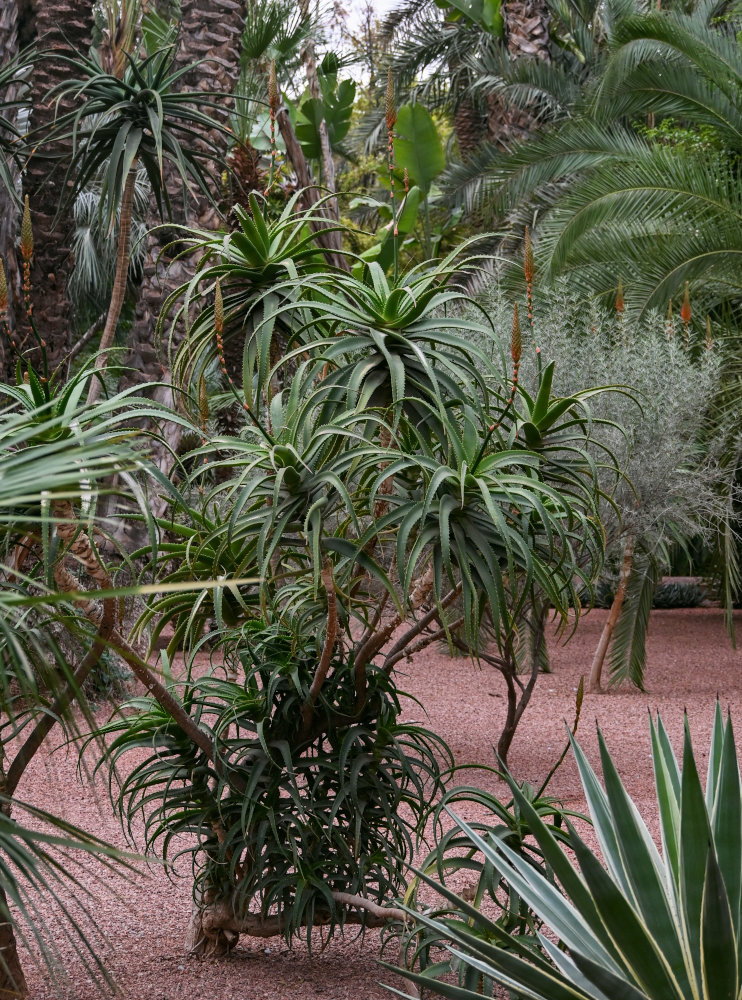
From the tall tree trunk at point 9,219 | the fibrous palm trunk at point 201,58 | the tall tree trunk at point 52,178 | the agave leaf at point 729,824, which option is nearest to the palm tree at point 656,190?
the fibrous palm trunk at point 201,58

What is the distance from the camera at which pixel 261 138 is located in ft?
48.7

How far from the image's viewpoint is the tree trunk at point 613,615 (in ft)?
29.8

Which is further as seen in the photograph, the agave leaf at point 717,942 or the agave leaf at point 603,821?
the agave leaf at point 603,821

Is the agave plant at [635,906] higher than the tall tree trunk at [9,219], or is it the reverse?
the tall tree trunk at [9,219]

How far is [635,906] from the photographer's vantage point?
6.84 ft

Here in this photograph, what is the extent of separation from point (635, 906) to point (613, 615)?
7.64 metres

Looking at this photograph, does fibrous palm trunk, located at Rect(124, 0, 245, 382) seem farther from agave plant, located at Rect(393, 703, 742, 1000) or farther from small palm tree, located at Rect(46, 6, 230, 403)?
agave plant, located at Rect(393, 703, 742, 1000)

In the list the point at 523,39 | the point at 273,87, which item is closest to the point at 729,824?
the point at 273,87

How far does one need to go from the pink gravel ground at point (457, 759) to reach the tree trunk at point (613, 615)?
7.5 inches

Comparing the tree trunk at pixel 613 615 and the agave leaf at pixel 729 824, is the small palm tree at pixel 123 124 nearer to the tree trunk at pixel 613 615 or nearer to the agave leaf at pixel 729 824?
the agave leaf at pixel 729 824

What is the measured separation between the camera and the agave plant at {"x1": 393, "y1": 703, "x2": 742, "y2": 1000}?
1714 mm

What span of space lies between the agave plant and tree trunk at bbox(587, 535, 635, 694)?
6854mm

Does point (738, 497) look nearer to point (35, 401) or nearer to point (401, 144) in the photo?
point (401, 144)

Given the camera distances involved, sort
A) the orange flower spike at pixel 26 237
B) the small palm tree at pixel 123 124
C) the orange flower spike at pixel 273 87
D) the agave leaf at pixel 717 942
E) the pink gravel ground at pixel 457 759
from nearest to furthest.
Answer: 1. the agave leaf at pixel 717 942
2. the orange flower spike at pixel 26 237
3. the orange flower spike at pixel 273 87
4. the small palm tree at pixel 123 124
5. the pink gravel ground at pixel 457 759
